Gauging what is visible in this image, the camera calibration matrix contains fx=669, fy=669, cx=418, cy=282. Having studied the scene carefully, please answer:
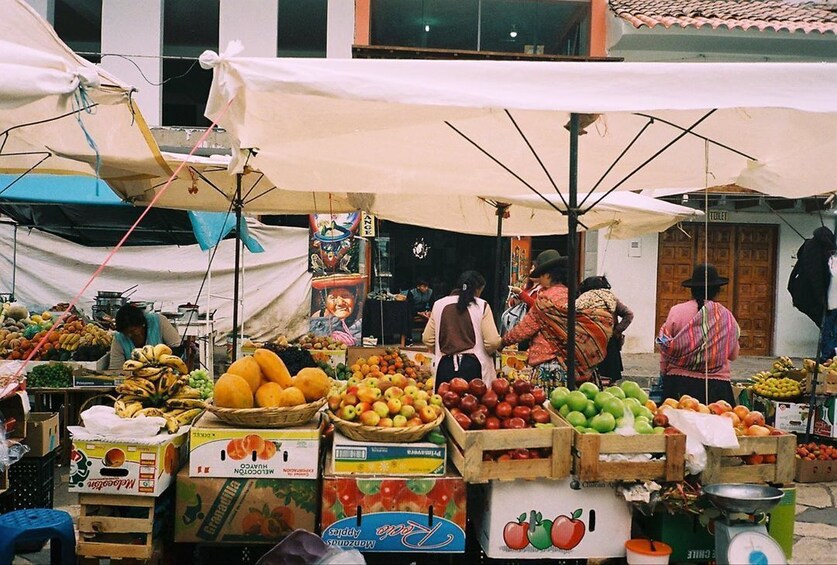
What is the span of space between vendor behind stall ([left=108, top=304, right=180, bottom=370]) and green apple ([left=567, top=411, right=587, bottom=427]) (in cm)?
459

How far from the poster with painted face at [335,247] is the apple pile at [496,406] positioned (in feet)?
30.5

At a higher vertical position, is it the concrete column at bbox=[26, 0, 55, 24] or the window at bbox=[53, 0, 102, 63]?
the window at bbox=[53, 0, 102, 63]

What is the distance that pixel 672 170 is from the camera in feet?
18.7

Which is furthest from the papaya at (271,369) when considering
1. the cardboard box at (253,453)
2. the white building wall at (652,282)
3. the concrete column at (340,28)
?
the white building wall at (652,282)

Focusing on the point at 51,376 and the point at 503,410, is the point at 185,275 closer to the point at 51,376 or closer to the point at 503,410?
the point at 51,376

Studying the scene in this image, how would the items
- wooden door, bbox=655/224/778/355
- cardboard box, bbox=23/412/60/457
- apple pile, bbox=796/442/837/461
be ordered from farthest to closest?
wooden door, bbox=655/224/778/355 → apple pile, bbox=796/442/837/461 → cardboard box, bbox=23/412/60/457

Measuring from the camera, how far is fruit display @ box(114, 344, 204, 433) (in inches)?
168

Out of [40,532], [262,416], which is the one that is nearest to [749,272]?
[262,416]

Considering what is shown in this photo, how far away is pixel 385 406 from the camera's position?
3928mm

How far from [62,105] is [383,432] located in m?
2.49

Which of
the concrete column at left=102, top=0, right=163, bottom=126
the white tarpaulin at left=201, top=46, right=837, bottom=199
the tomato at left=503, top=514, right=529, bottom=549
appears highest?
the concrete column at left=102, top=0, right=163, bottom=126

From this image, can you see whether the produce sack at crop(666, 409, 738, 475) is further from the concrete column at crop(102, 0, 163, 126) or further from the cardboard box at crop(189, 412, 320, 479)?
the concrete column at crop(102, 0, 163, 126)

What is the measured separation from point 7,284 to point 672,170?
1220cm

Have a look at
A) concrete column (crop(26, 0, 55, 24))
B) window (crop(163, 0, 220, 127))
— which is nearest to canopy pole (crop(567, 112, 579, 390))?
window (crop(163, 0, 220, 127))
